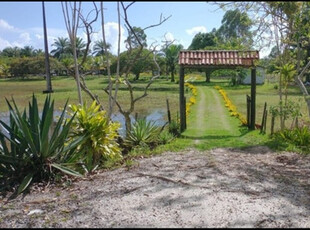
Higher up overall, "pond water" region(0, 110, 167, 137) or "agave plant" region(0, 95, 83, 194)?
"agave plant" region(0, 95, 83, 194)

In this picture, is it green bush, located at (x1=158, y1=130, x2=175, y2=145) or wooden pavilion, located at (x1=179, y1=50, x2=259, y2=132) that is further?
wooden pavilion, located at (x1=179, y1=50, x2=259, y2=132)

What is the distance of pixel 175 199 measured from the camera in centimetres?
406

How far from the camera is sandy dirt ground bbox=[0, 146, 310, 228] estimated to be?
3.43 m

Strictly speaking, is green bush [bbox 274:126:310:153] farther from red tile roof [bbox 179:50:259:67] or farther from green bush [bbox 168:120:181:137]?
green bush [bbox 168:120:181:137]

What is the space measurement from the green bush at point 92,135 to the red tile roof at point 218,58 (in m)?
4.60

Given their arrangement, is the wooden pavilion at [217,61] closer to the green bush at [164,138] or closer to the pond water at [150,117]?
the green bush at [164,138]

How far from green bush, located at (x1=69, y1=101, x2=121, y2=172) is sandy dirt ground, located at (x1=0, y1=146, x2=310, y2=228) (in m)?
0.80

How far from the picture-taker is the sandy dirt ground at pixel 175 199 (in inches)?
135

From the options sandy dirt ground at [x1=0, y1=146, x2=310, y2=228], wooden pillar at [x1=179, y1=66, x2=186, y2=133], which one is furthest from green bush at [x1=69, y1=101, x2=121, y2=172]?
wooden pillar at [x1=179, y1=66, x2=186, y2=133]

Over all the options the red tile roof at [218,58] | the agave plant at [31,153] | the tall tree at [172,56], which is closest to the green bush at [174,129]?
the red tile roof at [218,58]

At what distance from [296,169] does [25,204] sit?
486 centimetres

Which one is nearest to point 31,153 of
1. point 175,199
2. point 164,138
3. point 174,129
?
point 175,199

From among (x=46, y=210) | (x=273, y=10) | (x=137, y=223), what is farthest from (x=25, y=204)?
(x=273, y=10)

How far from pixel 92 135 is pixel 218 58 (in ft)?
→ 19.2
